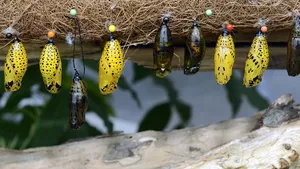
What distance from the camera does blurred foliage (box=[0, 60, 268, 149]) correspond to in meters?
0.98

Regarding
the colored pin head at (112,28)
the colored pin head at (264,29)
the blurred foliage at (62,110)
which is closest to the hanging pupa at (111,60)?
the colored pin head at (112,28)

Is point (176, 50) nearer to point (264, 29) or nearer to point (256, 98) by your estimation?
point (264, 29)

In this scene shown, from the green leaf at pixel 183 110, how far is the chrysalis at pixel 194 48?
1.33ft

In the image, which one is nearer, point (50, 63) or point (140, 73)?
point (50, 63)

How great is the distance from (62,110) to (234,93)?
1.37 feet

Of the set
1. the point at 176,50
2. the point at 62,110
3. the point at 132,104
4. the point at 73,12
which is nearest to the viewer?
the point at 73,12

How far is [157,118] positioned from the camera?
41.4 inches

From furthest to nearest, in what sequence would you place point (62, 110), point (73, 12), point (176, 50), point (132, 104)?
point (132, 104) → point (62, 110) → point (176, 50) → point (73, 12)

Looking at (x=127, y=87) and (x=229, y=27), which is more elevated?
(x=229, y=27)

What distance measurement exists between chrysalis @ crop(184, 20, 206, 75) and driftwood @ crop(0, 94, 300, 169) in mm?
139

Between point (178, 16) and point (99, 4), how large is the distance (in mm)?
123

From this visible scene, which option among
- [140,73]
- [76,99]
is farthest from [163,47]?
[140,73]

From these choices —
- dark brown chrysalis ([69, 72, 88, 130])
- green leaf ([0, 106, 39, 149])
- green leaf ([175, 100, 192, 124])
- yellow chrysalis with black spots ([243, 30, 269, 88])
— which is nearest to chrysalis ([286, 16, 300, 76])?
yellow chrysalis with black spots ([243, 30, 269, 88])

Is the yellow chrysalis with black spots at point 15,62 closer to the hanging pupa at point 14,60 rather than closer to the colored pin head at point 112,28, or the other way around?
the hanging pupa at point 14,60
